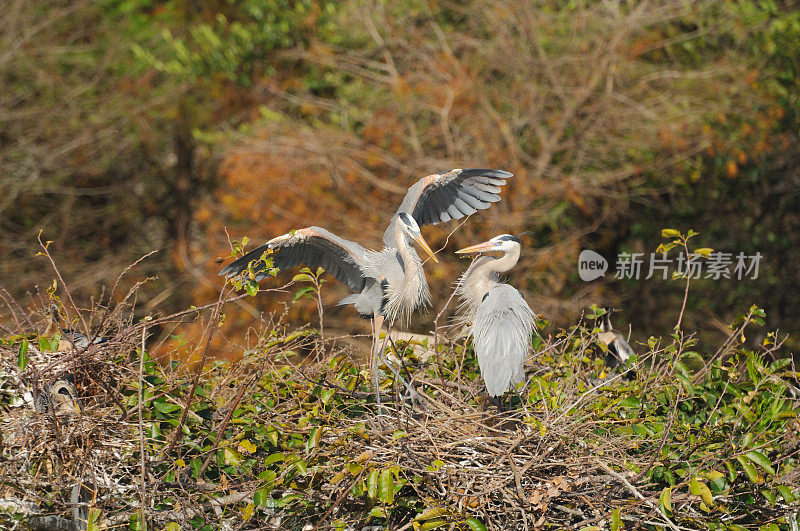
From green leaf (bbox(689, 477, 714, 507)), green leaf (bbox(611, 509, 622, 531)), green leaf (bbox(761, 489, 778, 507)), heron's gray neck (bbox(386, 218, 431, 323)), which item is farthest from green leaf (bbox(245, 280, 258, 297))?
green leaf (bbox(761, 489, 778, 507))

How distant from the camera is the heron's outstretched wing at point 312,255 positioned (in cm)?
265

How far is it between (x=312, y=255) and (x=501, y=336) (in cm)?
73

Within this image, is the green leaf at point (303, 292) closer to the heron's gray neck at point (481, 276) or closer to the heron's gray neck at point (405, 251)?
the heron's gray neck at point (405, 251)

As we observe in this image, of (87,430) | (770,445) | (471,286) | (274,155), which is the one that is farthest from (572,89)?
(87,430)

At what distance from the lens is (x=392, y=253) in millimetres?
2828

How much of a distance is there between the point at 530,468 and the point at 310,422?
2.02 ft

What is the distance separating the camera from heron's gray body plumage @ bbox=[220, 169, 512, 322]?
2.70 meters

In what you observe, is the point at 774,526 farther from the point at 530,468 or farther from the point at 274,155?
the point at 274,155

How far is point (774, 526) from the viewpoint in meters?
2.23
